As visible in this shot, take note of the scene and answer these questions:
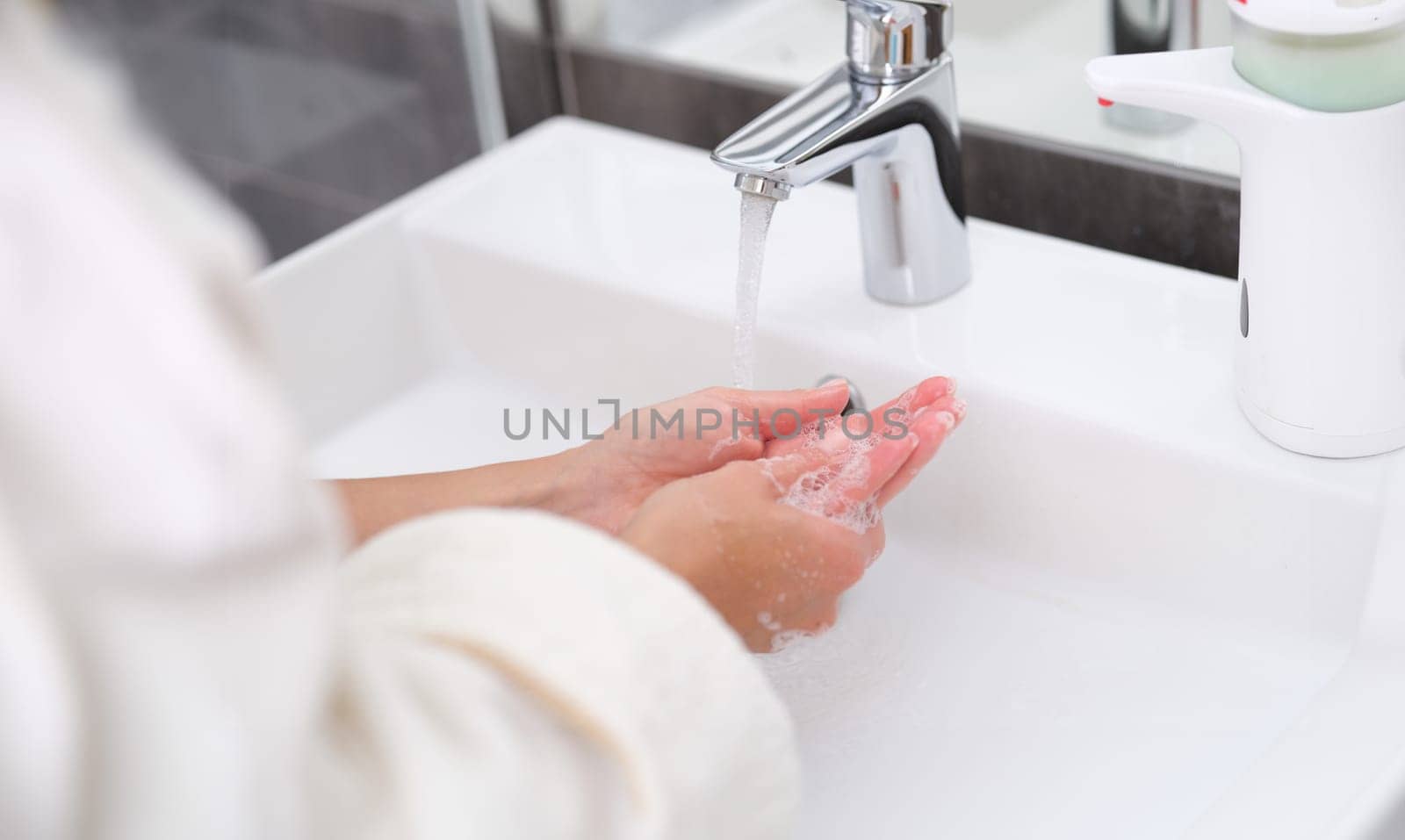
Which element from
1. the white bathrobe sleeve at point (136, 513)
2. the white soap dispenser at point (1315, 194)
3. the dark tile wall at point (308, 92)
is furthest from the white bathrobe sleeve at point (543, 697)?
the dark tile wall at point (308, 92)

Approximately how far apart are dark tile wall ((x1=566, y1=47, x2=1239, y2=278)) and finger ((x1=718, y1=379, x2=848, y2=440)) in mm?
227

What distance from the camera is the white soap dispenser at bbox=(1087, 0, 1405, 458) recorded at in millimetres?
495

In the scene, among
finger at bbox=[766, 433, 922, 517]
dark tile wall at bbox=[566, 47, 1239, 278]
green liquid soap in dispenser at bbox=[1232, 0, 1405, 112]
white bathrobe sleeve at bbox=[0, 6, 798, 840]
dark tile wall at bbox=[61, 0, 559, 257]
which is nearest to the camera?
white bathrobe sleeve at bbox=[0, 6, 798, 840]

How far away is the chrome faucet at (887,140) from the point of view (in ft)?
2.10

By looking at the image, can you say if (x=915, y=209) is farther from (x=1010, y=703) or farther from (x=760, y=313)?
(x=1010, y=703)

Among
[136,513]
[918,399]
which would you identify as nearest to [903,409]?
[918,399]

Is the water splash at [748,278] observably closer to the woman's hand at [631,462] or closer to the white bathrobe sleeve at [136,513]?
the woman's hand at [631,462]

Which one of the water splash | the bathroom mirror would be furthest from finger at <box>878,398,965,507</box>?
the bathroom mirror

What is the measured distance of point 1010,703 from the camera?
0.61 metres

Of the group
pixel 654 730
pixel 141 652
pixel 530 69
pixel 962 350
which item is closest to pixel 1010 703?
pixel 962 350

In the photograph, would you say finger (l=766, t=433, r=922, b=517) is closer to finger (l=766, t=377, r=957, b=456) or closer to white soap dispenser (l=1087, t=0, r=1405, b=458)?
finger (l=766, t=377, r=957, b=456)

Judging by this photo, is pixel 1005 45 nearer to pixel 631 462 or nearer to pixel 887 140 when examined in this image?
pixel 887 140

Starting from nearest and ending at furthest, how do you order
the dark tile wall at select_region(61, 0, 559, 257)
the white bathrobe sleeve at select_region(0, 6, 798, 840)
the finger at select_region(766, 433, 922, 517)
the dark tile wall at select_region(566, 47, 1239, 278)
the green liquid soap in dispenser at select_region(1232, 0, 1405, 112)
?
the white bathrobe sleeve at select_region(0, 6, 798, 840)
the green liquid soap in dispenser at select_region(1232, 0, 1405, 112)
the finger at select_region(766, 433, 922, 517)
the dark tile wall at select_region(566, 47, 1239, 278)
the dark tile wall at select_region(61, 0, 559, 257)

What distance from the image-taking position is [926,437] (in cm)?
A: 60
